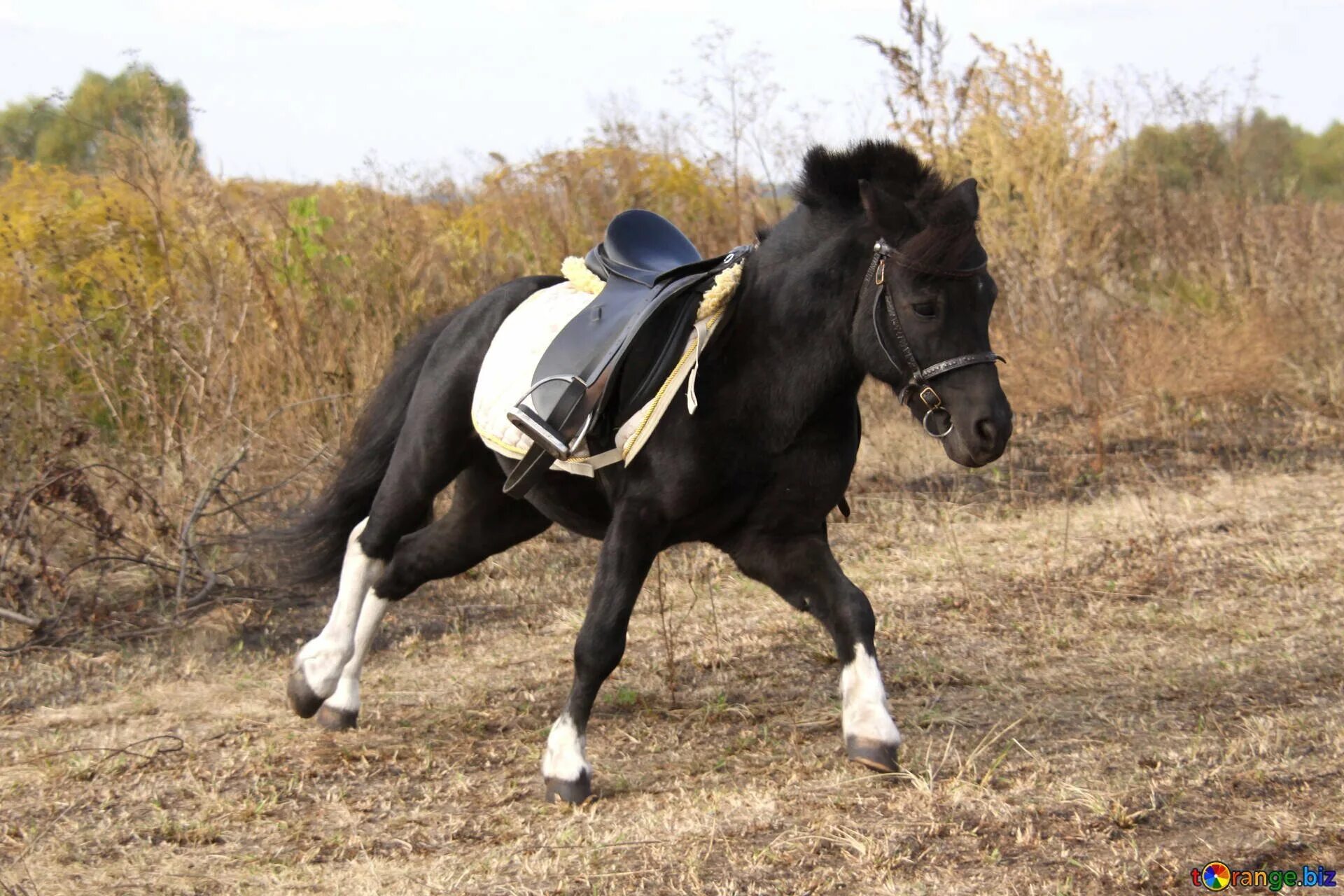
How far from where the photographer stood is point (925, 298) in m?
3.68

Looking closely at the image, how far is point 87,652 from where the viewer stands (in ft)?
19.2

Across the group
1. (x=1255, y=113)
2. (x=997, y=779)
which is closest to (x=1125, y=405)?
(x=997, y=779)

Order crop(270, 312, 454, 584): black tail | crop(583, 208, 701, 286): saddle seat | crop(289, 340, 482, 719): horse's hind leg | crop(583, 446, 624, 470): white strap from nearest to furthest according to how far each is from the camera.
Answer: crop(583, 446, 624, 470): white strap → crop(583, 208, 701, 286): saddle seat → crop(289, 340, 482, 719): horse's hind leg → crop(270, 312, 454, 584): black tail

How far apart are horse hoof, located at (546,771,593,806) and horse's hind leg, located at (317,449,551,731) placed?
114 cm

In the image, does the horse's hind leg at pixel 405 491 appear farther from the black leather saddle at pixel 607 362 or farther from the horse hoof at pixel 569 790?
the horse hoof at pixel 569 790

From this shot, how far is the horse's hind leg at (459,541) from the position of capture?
4.98m

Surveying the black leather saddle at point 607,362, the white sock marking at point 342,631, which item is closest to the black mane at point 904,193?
the black leather saddle at point 607,362

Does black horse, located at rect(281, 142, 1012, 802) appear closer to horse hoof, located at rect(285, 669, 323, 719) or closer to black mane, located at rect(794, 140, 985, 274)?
black mane, located at rect(794, 140, 985, 274)

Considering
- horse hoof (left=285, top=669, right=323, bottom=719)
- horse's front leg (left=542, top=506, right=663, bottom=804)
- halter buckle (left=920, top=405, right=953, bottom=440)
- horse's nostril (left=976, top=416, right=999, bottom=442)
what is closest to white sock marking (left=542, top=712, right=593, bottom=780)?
horse's front leg (left=542, top=506, right=663, bottom=804)

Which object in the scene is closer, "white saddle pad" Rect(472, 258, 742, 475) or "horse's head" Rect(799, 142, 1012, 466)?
"horse's head" Rect(799, 142, 1012, 466)

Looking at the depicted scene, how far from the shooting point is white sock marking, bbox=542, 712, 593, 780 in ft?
13.2

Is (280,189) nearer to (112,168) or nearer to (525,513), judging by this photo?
(112,168)

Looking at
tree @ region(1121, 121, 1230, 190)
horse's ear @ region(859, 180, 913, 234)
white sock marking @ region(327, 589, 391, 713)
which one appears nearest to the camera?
horse's ear @ region(859, 180, 913, 234)

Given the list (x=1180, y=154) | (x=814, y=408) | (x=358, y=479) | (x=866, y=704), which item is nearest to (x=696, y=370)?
(x=814, y=408)
